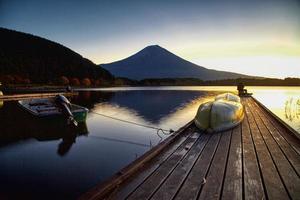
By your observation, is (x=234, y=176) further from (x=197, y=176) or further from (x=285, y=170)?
(x=285, y=170)

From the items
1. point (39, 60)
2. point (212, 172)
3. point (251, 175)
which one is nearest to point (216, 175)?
point (212, 172)

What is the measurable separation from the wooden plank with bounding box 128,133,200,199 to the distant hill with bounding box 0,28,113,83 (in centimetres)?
10081

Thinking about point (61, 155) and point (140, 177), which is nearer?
point (140, 177)

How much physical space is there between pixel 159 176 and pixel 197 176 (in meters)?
0.70

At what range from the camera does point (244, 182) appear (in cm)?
401

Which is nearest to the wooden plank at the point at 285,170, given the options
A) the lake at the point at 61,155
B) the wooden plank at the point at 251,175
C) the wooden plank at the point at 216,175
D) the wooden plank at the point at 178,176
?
the wooden plank at the point at 251,175

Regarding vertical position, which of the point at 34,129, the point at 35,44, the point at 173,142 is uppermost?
the point at 35,44

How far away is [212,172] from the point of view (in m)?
4.48

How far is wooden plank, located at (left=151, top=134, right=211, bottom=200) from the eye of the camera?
3582mm

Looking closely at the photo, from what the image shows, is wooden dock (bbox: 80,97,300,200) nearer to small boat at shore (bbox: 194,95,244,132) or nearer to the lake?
small boat at shore (bbox: 194,95,244,132)

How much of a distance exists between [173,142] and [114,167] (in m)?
2.61

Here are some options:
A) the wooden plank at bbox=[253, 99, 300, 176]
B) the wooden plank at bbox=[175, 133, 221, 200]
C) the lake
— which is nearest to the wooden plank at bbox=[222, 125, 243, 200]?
the wooden plank at bbox=[175, 133, 221, 200]

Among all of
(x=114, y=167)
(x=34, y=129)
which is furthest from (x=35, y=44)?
(x=114, y=167)

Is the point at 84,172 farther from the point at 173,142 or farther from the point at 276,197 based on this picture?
the point at 276,197
